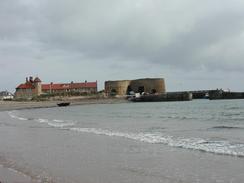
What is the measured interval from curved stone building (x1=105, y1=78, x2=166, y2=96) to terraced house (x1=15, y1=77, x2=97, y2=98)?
10276 mm

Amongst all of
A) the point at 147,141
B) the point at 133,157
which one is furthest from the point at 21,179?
the point at 147,141

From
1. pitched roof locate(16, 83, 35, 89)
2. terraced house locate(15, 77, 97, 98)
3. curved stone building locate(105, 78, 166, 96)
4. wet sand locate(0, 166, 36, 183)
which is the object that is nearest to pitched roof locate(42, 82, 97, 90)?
terraced house locate(15, 77, 97, 98)

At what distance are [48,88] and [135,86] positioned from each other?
41113 millimetres

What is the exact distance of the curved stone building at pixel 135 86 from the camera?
157 m

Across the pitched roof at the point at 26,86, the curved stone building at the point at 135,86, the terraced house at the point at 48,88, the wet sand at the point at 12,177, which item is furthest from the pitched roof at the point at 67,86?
the wet sand at the point at 12,177

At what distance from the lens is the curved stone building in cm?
15662

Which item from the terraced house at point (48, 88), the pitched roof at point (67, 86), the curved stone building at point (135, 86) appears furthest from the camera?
the pitched roof at point (67, 86)

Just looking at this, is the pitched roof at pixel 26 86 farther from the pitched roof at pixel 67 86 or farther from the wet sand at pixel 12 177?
the wet sand at pixel 12 177

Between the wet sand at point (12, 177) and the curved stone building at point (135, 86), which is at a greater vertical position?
the curved stone building at point (135, 86)

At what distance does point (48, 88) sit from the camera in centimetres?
18088

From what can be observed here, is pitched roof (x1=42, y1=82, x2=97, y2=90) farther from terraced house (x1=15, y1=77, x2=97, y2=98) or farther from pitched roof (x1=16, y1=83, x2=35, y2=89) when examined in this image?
pitched roof (x1=16, y1=83, x2=35, y2=89)

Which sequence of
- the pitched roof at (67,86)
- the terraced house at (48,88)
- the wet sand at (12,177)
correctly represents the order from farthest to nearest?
the pitched roof at (67,86), the terraced house at (48,88), the wet sand at (12,177)

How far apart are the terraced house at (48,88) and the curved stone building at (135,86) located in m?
10.3

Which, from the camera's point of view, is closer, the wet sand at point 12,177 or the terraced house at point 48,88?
the wet sand at point 12,177
